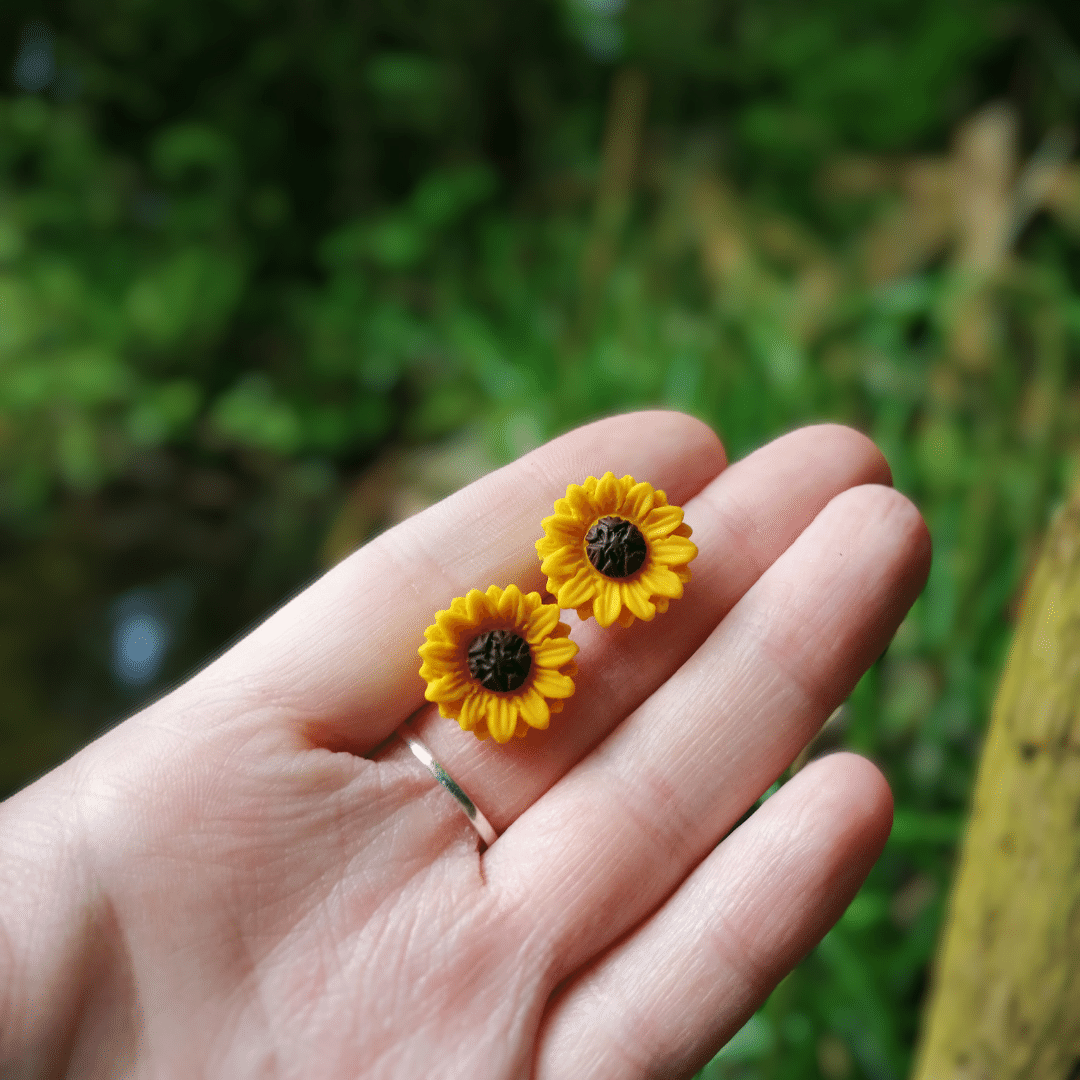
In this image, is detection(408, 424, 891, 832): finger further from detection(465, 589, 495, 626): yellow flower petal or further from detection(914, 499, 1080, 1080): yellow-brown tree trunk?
detection(914, 499, 1080, 1080): yellow-brown tree trunk

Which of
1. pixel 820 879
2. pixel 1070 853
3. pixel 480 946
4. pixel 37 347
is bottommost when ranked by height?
pixel 1070 853

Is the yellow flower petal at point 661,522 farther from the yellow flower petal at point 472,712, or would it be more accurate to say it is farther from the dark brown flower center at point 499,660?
the yellow flower petal at point 472,712

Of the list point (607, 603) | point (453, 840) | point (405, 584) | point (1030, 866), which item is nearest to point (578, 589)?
point (607, 603)

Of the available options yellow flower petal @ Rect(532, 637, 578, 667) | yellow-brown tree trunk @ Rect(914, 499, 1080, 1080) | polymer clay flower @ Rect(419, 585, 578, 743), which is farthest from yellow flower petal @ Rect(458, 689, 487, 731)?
yellow-brown tree trunk @ Rect(914, 499, 1080, 1080)

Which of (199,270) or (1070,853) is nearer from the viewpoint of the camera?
(1070,853)

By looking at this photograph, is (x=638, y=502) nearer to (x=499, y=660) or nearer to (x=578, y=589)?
(x=578, y=589)

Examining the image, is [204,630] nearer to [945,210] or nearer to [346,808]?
[346,808]

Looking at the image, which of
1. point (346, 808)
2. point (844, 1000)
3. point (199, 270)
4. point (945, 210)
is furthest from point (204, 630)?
point (945, 210)
